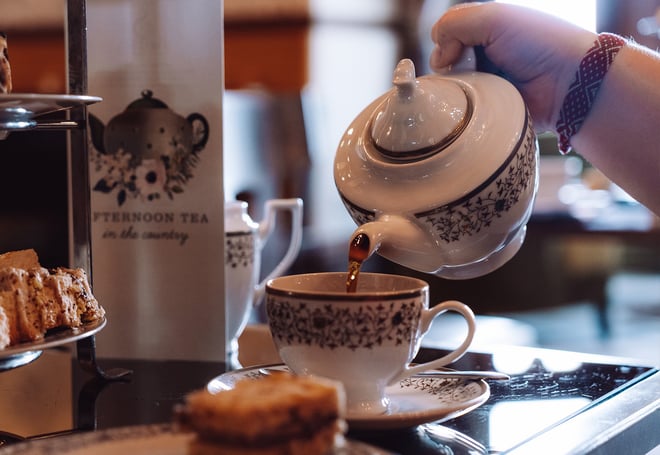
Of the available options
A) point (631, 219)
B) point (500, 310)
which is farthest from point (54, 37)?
point (631, 219)

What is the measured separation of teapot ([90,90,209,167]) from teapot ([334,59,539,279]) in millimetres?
233

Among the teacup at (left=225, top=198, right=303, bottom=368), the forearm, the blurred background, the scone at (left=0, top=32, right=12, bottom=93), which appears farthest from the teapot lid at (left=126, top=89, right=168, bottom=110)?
the blurred background

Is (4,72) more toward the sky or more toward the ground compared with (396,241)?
more toward the sky

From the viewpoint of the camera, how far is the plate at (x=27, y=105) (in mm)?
583

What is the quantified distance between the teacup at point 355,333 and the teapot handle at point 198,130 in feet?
1.02

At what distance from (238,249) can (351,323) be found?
14.9 inches

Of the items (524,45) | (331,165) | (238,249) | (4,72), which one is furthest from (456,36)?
(331,165)

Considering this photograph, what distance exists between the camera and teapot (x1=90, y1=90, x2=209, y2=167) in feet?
3.03

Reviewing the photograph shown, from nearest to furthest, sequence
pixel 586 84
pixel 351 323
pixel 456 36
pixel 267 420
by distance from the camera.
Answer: pixel 267 420, pixel 351 323, pixel 456 36, pixel 586 84

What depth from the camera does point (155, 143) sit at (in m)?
0.93

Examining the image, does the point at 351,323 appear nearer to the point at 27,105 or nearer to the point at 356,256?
the point at 356,256

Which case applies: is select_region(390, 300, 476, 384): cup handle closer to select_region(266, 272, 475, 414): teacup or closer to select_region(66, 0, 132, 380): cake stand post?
select_region(266, 272, 475, 414): teacup

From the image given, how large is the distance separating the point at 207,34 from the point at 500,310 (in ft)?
10.3

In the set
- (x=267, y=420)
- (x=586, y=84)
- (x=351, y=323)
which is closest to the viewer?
(x=267, y=420)
